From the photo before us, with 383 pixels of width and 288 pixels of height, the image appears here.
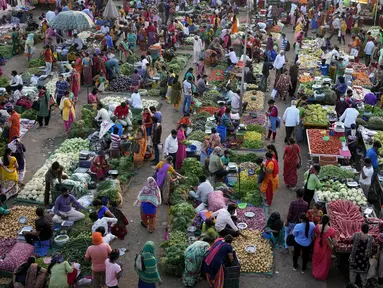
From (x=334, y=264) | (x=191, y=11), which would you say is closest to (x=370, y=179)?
(x=334, y=264)

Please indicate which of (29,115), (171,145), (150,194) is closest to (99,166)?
(171,145)

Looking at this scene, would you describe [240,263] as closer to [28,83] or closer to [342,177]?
[342,177]

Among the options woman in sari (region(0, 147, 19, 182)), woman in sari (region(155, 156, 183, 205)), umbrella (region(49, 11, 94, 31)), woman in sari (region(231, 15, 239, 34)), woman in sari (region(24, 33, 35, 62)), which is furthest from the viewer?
woman in sari (region(231, 15, 239, 34))

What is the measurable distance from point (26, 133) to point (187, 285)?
827 centimetres

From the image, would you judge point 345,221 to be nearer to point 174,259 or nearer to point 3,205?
point 174,259

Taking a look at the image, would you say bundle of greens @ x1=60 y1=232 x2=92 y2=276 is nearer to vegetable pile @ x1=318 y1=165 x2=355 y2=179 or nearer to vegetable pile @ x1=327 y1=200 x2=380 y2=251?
vegetable pile @ x1=327 y1=200 x2=380 y2=251

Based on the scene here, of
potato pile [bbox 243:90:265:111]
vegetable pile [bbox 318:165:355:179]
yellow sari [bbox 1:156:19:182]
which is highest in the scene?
yellow sari [bbox 1:156:19:182]

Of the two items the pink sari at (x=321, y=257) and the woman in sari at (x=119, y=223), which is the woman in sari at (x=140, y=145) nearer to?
the woman in sari at (x=119, y=223)

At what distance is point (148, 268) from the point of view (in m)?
8.63

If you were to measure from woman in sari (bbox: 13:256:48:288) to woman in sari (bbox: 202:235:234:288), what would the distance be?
2.78 meters

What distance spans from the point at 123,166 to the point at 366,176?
5847 mm

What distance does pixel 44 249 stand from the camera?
10367 millimetres

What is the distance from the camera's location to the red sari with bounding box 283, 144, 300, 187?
1246cm

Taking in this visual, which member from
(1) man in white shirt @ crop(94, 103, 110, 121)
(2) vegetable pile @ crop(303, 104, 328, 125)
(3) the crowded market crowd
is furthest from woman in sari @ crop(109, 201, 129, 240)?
(2) vegetable pile @ crop(303, 104, 328, 125)
